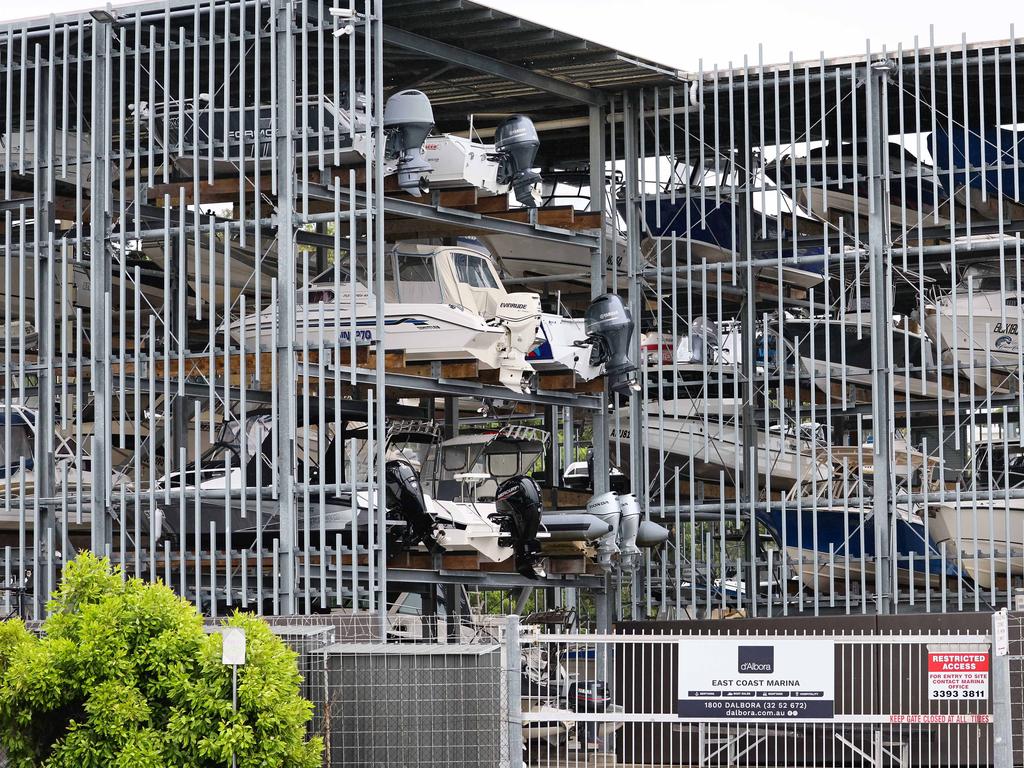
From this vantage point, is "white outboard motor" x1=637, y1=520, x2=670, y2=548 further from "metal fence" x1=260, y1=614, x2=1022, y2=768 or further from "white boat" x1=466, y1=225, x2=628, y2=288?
"metal fence" x1=260, y1=614, x2=1022, y2=768

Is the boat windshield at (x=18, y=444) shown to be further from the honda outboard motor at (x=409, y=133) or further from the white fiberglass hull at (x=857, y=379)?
the white fiberglass hull at (x=857, y=379)

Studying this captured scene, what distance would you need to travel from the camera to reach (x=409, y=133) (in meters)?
23.7

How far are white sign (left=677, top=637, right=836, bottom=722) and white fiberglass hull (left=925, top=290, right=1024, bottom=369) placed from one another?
12.0 meters

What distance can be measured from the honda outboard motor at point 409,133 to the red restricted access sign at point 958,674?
11.3 metres

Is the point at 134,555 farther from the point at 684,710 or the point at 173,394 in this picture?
the point at 684,710

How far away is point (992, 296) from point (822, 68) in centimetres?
436

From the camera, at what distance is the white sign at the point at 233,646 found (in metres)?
14.7

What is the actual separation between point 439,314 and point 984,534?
8474mm

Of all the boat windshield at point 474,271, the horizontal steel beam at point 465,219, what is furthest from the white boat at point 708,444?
the boat windshield at point 474,271

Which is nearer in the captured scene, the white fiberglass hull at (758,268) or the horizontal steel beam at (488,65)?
the horizontal steel beam at (488,65)

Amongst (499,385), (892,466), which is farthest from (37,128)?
(892,466)

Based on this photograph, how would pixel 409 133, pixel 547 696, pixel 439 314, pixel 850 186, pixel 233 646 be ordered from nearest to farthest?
pixel 233 646, pixel 547 696, pixel 409 133, pixel 439 314, pixel 850 186

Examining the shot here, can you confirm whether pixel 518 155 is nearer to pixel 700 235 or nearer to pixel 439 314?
pixel 439 314

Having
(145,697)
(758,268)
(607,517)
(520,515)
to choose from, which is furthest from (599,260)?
(145,697)
